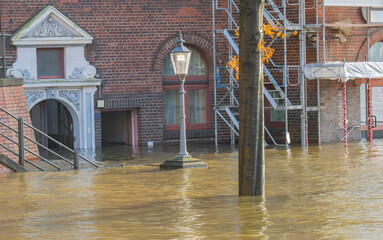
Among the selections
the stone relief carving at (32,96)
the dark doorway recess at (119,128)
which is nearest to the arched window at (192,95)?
the dark doorway recess at (119,128)

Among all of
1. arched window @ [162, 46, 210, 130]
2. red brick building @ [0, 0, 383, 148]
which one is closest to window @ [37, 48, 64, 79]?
red brick building @ [0, 0, 383, 148]

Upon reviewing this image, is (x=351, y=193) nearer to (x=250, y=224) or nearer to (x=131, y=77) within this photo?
(x=250, y=224)

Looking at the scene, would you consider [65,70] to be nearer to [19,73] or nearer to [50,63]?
[50,63]

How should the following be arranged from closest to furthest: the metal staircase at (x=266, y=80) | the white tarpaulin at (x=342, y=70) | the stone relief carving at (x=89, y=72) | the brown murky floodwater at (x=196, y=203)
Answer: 1. the brown murky floodwater at (x=196, y=203)
2. the white tarpaulin at (x=342, y=70)
3. the metal staircase at (x=266, y=80)
4. the stone relief carving at (x=89, y=72)

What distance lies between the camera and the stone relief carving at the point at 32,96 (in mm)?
25234

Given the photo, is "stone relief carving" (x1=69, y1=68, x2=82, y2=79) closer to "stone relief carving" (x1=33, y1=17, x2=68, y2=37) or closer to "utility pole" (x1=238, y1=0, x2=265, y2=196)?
"stone relief carving" (x1=33, y1=17, x2=68, y2=37)

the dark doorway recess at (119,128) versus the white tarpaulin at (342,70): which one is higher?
the white tarpaulin at (342,70)

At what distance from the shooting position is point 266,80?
2691cm

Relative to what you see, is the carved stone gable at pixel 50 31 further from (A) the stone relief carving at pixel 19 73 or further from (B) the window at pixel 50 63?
(A) the stone relief carving at pixel 19 73

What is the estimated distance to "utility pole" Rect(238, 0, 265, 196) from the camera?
488 inches

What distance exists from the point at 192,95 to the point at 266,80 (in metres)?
2.67

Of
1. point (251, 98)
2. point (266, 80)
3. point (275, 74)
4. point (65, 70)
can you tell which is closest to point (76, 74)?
point (65, 70)

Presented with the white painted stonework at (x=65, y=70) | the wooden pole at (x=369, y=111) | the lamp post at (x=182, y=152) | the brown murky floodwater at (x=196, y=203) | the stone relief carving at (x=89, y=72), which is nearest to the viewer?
the brown murky floodwater at (x=196, y=203)

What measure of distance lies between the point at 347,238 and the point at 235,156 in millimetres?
12202
